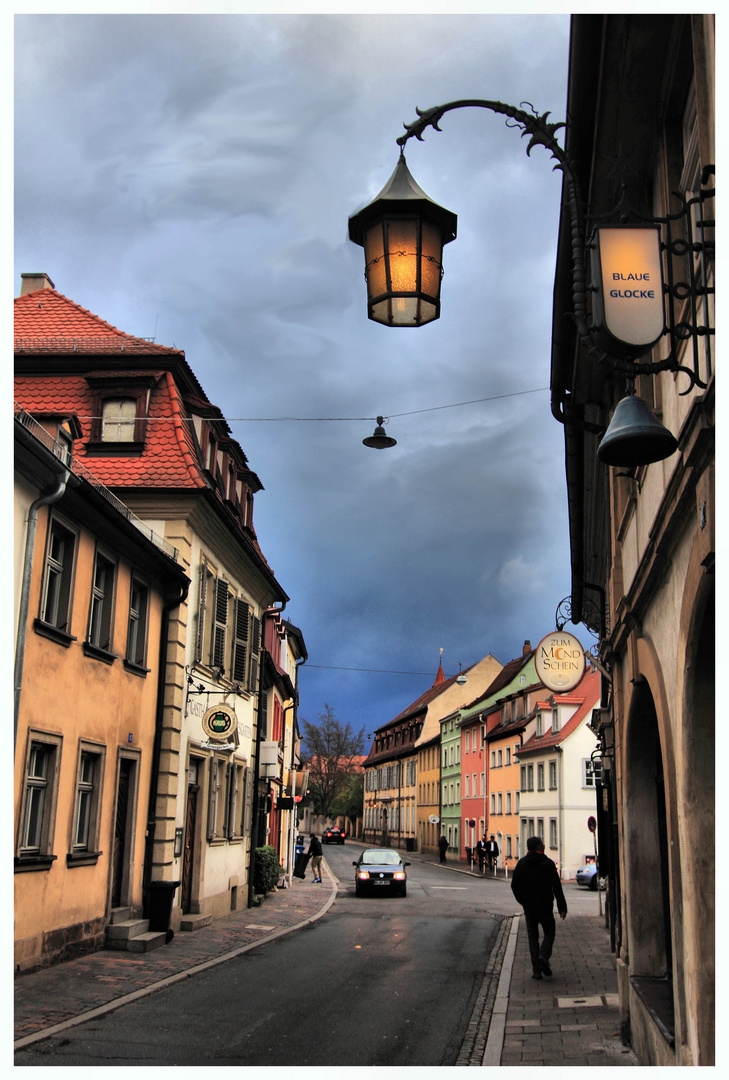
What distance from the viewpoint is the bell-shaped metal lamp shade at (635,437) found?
443 cm

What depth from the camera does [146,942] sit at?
1504 cm

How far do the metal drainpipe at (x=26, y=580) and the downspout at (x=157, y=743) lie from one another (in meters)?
5.68

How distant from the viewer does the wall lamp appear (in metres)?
4.43

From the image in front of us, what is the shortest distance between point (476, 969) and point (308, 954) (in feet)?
9.13

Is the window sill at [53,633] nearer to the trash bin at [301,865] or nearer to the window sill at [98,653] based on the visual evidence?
the window sill at [98,653]

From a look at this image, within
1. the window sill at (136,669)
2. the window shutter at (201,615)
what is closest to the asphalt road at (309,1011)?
the window sill at (136,669)

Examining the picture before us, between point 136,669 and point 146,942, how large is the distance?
422 centimetres

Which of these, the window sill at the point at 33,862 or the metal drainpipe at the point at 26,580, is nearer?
the metal drainpipe at the point at 26,580

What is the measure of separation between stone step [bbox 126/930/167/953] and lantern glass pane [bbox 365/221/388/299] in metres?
12.1

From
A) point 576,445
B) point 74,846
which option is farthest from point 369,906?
point 576,445

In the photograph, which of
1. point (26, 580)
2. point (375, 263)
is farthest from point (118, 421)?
point (375, 263)

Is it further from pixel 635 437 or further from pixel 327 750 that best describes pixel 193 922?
pixel 327 750

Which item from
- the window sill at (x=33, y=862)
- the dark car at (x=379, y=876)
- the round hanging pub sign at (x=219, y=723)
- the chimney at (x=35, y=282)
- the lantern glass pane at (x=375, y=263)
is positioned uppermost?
the chimney at (x=35, y=282)

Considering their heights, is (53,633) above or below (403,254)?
below
